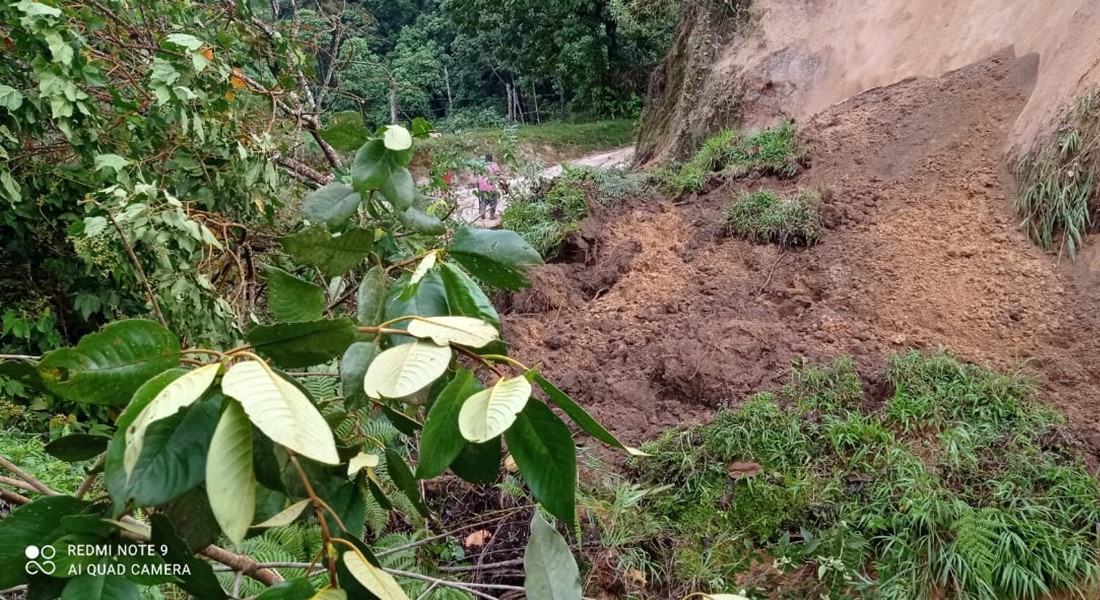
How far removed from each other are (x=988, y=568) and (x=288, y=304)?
8.18 ft

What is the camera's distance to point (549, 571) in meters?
0.83

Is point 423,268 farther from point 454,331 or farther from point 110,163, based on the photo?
point 110,163

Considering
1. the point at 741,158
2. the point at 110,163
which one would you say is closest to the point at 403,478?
the point at 110,163

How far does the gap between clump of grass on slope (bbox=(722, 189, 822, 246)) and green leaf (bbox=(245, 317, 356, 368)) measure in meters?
4.35

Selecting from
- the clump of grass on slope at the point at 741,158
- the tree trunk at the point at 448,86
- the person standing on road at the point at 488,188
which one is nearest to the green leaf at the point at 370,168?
the clump of grass on slope at the point at 741,158

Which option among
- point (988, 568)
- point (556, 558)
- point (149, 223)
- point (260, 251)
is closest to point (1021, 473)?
point (988, 568)

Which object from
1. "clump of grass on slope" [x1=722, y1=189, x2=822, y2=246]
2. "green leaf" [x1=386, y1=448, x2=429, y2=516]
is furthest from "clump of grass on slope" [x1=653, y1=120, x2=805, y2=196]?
"green leaf" [x1=386, y1=448, x2=429, y2=516]

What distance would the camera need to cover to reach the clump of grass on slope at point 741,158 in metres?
5.63

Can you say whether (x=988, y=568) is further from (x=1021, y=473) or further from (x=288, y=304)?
(x=288, y=304)

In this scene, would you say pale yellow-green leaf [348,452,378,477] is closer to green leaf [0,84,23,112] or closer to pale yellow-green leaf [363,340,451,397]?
pale yellow-green leaf [363,340,451,397]

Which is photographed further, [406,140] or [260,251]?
[260,251]

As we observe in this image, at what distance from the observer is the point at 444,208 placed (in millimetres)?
4062

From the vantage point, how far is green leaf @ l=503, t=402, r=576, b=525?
0.76 meters

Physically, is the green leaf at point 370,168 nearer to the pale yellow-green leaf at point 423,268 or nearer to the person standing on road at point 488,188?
the pale yellow-green leaf at point 423,268
